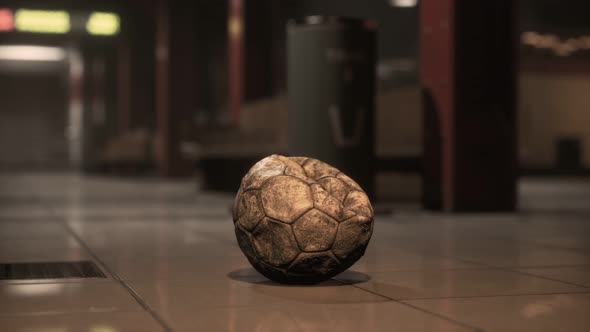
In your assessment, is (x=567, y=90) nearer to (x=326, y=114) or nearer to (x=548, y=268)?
(x=326, y=114)

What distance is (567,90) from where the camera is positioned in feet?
79.8

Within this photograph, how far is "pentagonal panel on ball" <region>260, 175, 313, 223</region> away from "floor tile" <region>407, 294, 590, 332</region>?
80 cm

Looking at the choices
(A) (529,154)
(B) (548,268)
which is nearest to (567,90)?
(A) (529,154)

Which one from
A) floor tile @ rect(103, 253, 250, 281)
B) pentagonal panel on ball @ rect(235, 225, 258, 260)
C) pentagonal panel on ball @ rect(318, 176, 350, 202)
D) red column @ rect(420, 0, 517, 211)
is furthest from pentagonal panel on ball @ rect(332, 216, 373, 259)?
red column @ rect(420, 0, 517, 211)

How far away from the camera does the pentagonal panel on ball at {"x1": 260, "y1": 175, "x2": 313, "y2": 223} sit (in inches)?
181

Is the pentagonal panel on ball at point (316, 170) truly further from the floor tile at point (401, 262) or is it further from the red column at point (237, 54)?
the red column at point (237, 54)

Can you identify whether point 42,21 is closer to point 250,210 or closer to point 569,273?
point 250,210

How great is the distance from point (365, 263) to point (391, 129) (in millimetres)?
7781

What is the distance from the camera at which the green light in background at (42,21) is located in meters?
25.4

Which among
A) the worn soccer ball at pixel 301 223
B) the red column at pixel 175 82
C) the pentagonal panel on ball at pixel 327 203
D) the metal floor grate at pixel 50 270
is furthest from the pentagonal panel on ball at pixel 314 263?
the red column at pixel 175 82

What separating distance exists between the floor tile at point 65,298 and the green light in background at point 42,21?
22.1 meters

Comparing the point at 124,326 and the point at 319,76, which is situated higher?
the point at 319,76

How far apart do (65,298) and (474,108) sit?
7039 millimetres

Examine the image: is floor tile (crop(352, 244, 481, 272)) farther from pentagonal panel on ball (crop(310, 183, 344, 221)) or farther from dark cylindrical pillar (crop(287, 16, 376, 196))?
dark cylindrical pillar (crop(287, 16, 376, 196))
